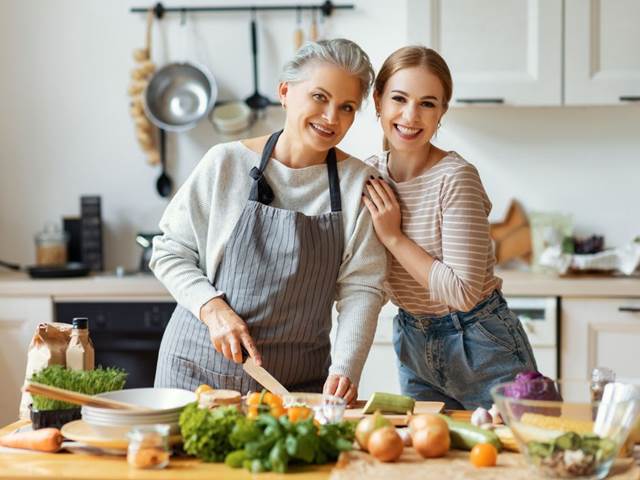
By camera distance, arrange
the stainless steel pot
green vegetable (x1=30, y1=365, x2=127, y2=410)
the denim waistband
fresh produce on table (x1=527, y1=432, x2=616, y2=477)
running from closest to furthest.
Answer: fresh produce on table (x1=527, y1=432, x2=616, y2=477), green vegetable (x1=30, y1=365, x2=127, y2=410), the denim waistband, the stainless steel pot

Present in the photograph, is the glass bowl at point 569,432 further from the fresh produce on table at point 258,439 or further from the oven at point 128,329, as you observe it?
the oven at point 128,329

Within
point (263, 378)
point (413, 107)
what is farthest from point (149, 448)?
point (413, 107)

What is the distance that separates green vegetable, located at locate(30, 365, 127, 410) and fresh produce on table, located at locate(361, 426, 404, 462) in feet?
1.86

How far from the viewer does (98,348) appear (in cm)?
375

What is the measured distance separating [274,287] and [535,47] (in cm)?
196

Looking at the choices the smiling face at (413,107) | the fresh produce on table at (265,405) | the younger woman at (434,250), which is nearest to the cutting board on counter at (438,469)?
the fresh produce on table at (265,405)

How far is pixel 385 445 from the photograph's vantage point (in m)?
1.60

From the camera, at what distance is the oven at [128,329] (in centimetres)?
373

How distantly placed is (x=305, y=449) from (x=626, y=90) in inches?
102

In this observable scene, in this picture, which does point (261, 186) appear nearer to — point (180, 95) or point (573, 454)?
point (573, 454)

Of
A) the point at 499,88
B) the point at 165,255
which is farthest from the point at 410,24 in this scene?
the point at 165,255

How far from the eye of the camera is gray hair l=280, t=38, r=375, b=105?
215cm

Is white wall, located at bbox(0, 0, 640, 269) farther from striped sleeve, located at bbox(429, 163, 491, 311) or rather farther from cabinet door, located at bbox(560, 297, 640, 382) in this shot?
striped sleeve, located at bbox(429, 163, 491, 311)

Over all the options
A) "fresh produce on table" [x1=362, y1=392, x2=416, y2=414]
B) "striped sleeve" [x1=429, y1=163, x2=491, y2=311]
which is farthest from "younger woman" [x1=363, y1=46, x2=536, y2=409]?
"fresh produce on table" [x1=362, y1=392, x2=416, y2=414]
